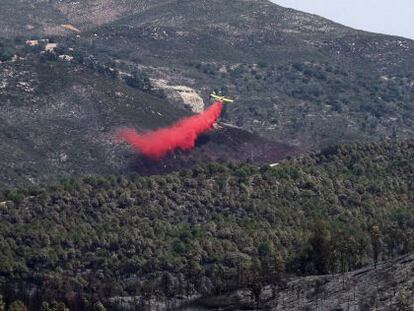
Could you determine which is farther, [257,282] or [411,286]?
[257,282]

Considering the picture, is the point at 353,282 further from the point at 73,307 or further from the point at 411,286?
the point at 73,307

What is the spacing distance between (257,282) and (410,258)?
18195 millimetres

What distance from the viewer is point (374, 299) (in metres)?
180

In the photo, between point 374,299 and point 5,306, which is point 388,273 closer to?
point 374,299

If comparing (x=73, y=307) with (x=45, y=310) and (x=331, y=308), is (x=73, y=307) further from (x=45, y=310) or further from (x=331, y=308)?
(x=331, y=308)

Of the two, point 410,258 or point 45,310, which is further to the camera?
point 410,258

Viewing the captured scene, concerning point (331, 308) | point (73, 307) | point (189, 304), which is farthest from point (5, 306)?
point (331, 308)

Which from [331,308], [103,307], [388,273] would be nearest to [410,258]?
[388,273]

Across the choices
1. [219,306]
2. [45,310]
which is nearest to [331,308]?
[219,306]

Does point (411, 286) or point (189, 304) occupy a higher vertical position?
point (411, 286)

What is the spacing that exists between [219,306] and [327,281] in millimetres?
13571

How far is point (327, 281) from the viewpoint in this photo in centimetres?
19775

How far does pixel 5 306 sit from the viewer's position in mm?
191375

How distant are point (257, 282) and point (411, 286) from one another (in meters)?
23.0
